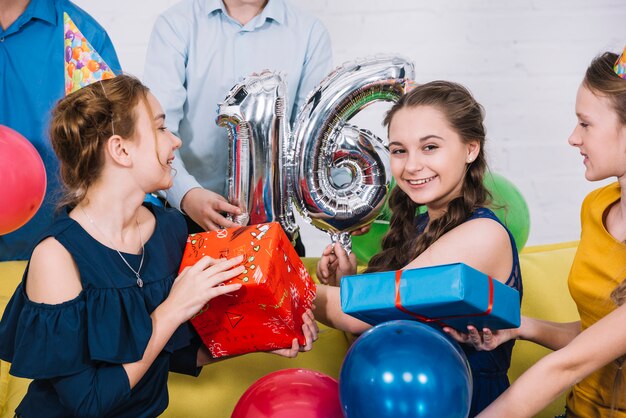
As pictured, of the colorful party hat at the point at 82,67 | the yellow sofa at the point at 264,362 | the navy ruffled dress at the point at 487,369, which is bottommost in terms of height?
the yellow sofa at the point at 264,362

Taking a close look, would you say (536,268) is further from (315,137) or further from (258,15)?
(258,15)

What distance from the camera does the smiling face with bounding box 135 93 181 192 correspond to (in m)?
1.58

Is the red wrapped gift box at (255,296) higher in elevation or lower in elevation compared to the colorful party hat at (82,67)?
lower

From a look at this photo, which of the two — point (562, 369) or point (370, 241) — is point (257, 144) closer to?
point (370, 241)

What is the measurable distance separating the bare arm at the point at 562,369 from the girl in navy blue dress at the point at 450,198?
0.69 ft

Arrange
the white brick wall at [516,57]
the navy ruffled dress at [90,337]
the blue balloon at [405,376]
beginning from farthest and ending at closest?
the white brick wall at [516,57] → the navy ruffled dress at [90,337] → the blue balloon at [405,376]

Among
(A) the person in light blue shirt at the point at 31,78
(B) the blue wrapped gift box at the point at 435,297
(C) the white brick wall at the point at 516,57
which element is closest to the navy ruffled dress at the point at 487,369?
(B) the blue wrapped gift box at the point at 435,297

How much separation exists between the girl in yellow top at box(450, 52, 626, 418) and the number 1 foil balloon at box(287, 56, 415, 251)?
47cm

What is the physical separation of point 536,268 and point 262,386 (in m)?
1.11

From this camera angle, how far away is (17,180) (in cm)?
159

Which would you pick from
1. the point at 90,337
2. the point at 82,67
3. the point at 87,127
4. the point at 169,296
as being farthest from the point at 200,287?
the point at 82,67

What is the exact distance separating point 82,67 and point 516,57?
223 cm

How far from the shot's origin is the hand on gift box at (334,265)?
6.30ft

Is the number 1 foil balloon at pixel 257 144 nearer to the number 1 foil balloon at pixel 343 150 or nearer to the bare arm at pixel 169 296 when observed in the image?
the number 1 foil balloon at pixel 343 150
